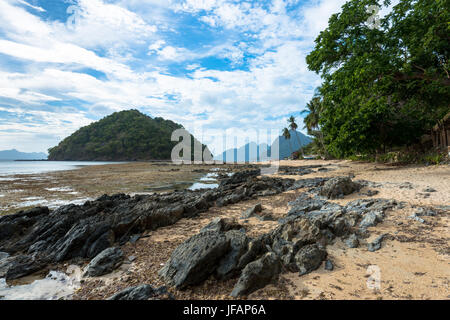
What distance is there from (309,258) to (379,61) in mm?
12897

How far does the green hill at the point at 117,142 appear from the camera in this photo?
4259 inches

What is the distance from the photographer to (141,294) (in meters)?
3.62

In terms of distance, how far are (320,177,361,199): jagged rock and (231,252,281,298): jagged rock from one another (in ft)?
23.1

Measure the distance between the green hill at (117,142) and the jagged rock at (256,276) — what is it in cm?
11115

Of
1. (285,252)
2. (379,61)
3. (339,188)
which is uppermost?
(379,61)

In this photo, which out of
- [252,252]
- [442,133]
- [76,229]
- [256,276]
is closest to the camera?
[256,276]

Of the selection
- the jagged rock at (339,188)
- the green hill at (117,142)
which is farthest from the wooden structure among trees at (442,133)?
the green hill at (117,142)

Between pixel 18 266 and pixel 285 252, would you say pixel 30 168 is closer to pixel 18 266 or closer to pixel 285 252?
pixel 18 266

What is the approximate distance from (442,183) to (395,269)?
9.50 meters

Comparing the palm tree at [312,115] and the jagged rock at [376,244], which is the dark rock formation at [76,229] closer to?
the jagged rock at [376,244]

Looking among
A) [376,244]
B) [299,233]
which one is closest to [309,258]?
[299,233]
